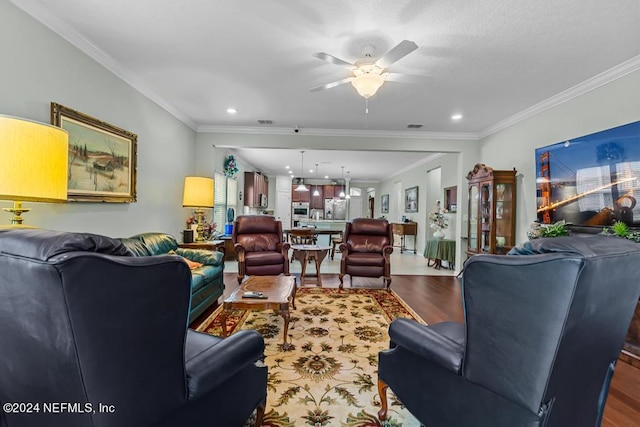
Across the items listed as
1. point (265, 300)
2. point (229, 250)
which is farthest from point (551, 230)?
point (229, 250)

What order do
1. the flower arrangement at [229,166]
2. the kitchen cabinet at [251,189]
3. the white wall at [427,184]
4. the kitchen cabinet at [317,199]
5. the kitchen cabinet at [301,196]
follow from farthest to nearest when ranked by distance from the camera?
1. the kitchen cabinet at [317,199]
2. the kitchen cabinet at [301,196]
3. the kitchen cabinet at [251,189]
4. the flower arrangement at [229,166]
5. the white wall at [427,184]

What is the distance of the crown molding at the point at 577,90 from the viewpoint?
288 cm

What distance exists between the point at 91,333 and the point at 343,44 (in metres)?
2.72

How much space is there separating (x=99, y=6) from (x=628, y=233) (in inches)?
184

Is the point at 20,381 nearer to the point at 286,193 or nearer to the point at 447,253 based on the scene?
the point at 447,253

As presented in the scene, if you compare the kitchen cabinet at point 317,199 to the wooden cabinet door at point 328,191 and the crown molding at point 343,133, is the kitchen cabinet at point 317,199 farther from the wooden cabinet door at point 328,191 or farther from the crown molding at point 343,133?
the crown molding at point 343,133

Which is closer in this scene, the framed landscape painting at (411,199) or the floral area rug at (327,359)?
the floral area rug at (327,359)

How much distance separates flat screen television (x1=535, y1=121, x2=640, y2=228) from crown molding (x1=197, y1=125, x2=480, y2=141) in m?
1.64

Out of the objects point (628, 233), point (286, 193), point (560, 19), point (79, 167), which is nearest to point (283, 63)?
point (79, 167)

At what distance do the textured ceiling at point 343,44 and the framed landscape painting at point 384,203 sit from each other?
7541mm

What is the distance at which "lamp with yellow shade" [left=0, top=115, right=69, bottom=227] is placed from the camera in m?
1.41

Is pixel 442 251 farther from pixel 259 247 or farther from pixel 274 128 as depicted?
pixel 274 128

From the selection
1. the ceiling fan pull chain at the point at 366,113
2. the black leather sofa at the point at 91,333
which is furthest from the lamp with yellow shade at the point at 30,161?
the ceiling fan pull chain at the point at 366,113

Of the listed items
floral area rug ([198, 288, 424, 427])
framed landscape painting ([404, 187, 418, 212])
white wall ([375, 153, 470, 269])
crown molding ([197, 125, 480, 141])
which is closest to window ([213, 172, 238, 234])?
crown molding ([197, 125, 480, 141])
